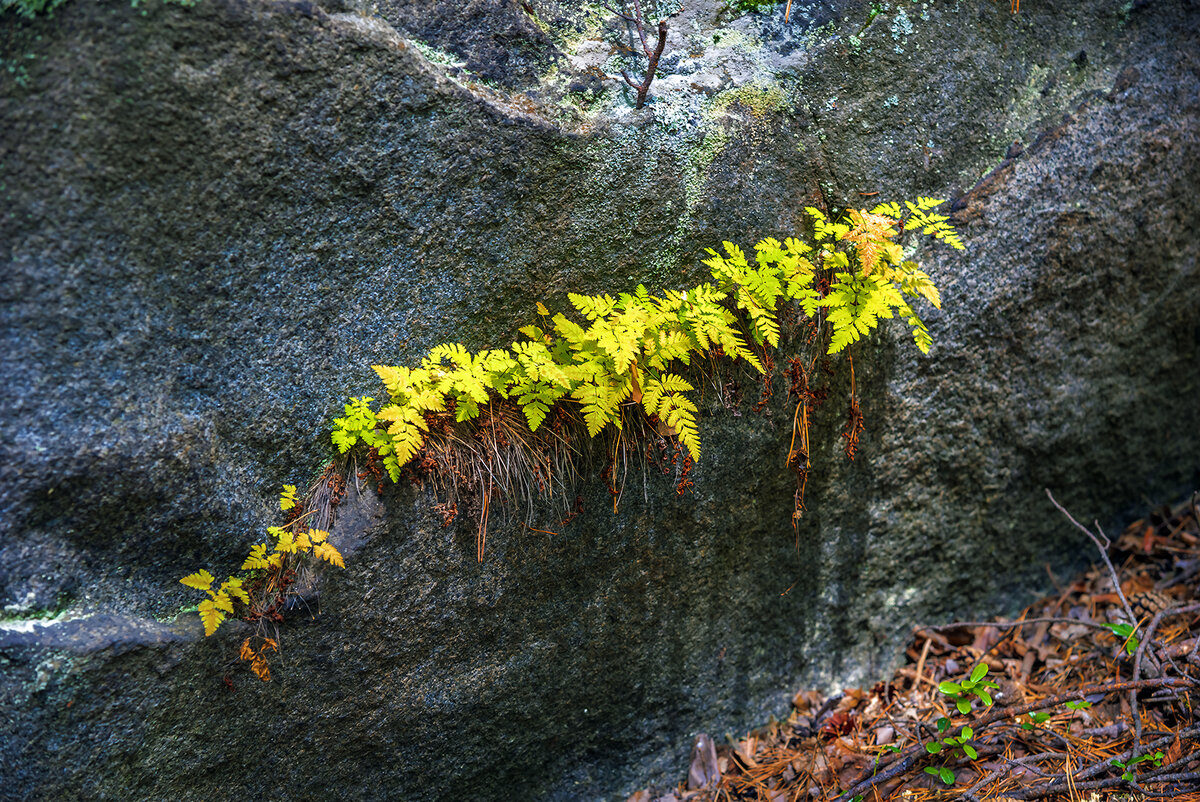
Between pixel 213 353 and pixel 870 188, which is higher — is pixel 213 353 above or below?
below

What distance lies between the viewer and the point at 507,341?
9.22ft

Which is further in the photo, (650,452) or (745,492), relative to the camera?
(745,492)

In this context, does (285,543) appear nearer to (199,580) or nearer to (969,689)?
(199,580)

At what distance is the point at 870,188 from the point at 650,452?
135 centimetres

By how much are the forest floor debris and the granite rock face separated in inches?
7.0

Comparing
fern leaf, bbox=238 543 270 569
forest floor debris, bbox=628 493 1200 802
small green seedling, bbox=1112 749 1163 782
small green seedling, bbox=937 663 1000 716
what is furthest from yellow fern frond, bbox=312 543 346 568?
small green seedling, bbox=1112 749 1163 782

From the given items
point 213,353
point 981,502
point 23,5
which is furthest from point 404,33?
point 981,502

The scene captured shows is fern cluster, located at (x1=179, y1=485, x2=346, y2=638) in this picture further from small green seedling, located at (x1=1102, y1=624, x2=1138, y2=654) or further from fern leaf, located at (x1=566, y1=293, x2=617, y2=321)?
small green seedling, located at (x1=1102, y1=624, x2=1138, y2=654)

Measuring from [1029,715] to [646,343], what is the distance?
2031mm

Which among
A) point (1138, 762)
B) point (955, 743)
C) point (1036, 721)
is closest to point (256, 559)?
point (955, 743)

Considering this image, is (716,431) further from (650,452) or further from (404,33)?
(404,33)

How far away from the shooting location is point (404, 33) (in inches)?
102

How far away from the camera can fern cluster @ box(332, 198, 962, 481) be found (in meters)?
2.58

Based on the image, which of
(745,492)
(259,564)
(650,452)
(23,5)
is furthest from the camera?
(745,492)
